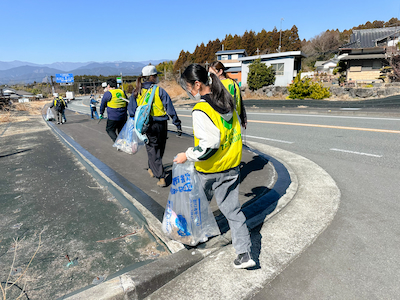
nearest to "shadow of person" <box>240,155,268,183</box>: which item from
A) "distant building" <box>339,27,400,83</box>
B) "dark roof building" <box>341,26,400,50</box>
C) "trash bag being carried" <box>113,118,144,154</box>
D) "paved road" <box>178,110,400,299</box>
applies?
"paved road" <box>178,110,400,299</box>

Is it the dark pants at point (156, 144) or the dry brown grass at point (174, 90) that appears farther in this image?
the dry brown grass at point (174, 90)

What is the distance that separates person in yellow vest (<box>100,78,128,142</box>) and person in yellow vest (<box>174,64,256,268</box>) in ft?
13.6

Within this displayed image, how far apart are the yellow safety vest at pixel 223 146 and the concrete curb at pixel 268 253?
87cm

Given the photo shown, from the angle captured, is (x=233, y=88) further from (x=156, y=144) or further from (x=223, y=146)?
(x=223, y=146)

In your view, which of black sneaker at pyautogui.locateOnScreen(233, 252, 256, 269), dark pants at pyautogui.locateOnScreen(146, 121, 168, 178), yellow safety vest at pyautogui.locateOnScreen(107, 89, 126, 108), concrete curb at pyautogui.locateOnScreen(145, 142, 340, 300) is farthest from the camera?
yellow safety vest at pyautogui.locateOnScreen(107, 89, 126, 108)

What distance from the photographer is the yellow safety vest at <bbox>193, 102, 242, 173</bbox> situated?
1.93 meters

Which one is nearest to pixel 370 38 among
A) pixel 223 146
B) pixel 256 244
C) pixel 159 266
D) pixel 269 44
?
pixel 269 44

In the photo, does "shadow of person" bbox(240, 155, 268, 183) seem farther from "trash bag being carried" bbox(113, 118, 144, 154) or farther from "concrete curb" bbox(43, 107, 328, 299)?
"trash bag being carried" bbox(113, 118, 144, 154)

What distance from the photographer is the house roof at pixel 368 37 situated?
95.9 feet

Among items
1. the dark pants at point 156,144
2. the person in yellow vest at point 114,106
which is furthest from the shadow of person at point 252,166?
Result: the person in yellow vest at point 114,106

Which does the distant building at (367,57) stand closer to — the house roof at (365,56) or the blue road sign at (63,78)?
the house roof at (365,56)

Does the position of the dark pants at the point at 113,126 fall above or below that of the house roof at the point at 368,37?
below

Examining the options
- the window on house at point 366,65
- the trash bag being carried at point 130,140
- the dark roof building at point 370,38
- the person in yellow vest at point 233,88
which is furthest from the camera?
the dark roof building at point 370,38

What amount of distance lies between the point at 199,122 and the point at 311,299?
1.54m
